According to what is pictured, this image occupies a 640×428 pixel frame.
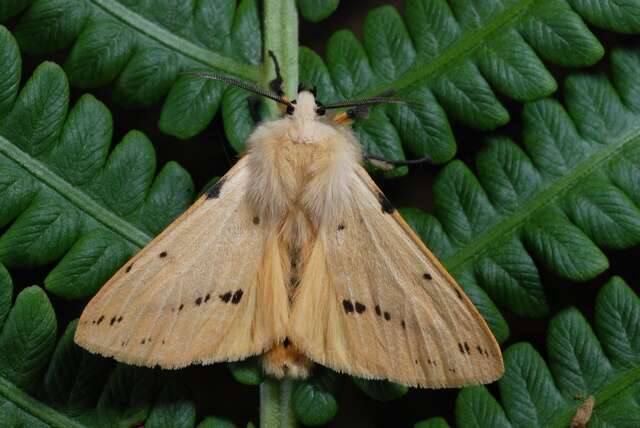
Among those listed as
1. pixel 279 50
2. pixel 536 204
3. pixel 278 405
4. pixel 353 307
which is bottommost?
pixel 278 405

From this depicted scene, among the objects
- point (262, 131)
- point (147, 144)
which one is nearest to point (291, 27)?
point (262, 131)

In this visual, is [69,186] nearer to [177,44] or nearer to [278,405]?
[177,44]

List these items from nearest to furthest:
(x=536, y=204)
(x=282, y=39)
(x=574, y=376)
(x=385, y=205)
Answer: (x=574, y=376), (x=536, y=204), (x=385, y=205), (x=282, y=39)

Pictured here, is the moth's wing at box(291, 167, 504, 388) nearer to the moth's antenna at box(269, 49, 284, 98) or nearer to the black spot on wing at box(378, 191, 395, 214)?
the black spot on wing at box(378, 191, 395, 214)

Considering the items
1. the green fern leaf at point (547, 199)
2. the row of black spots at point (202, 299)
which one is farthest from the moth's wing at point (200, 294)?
the green fern leaf at point (547, 199)

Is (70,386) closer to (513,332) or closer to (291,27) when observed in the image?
(291,27)

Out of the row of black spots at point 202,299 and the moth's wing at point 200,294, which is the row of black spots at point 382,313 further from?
the row of black spots at point 202,299

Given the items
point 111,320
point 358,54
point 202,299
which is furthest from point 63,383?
point 358,54
